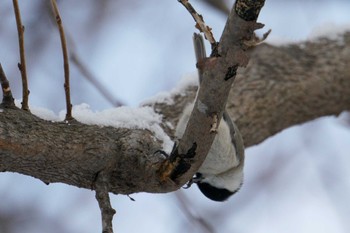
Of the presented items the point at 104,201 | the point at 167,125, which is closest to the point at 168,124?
the point at 167,125

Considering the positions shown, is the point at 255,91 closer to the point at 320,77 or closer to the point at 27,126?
the point at 320,77

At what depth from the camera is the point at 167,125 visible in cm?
198

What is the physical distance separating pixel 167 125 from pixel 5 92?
0.74 meters

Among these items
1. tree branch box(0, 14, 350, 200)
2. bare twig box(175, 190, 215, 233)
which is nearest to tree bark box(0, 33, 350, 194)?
tree branch box(0, 14, 350, 200)

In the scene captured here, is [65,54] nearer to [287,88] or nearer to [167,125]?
[167,125]

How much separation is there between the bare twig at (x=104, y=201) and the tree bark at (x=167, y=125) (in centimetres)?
3

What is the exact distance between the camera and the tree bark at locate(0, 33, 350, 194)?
4.44 ft

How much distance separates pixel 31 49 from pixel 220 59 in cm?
222

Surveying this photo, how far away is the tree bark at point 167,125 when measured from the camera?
1.35m

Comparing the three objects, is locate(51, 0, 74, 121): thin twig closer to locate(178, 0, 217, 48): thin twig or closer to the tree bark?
the tree bark

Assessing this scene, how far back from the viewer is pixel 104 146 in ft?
4.84

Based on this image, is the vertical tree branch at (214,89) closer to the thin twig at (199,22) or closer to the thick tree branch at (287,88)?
the thin twig at (199,22)

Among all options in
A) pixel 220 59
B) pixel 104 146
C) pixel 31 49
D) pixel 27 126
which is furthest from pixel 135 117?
pixel 31 49

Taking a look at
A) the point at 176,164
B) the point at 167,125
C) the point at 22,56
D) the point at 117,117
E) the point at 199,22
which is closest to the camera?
the point at 199,22
